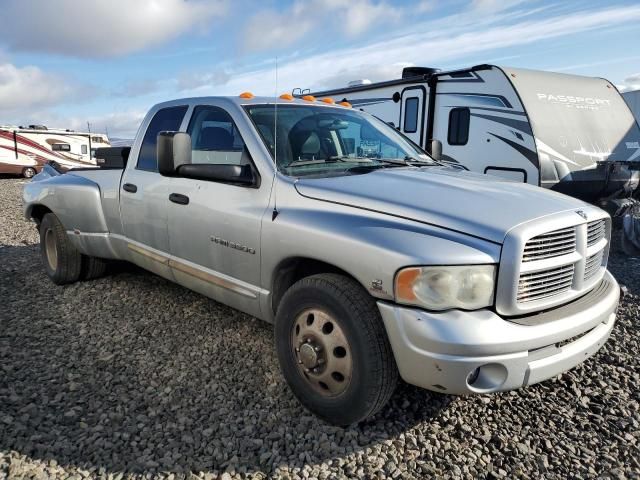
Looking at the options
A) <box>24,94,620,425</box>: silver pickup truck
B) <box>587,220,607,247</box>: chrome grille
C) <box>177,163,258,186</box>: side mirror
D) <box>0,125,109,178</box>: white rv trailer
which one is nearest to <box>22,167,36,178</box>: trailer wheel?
<box>0,125,109,178</box>: white rv trailer

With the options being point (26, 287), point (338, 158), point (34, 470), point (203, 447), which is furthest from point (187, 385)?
point (26, 287)

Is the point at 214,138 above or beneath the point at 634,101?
beneath

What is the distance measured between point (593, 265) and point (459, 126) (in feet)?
21.7

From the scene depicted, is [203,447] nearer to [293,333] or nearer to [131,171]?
[293,333]

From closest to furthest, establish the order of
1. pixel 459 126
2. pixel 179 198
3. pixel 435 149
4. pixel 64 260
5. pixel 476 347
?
pixel 476 347
pixel 179 198
pixel 435 149
pixel 64 260
pixel 459 126

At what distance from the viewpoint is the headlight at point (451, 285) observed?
2.29 meters

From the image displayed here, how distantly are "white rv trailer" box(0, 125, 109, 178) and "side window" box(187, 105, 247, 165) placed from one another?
738 inches

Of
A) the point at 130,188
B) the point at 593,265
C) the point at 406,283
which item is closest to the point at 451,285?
the point at 406,283

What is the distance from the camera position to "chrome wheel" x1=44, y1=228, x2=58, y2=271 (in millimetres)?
5277

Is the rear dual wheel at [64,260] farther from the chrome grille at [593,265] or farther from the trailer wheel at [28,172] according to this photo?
the trailer wheel at [28,172]

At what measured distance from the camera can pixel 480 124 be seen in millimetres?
8711

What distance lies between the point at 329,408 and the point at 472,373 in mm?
815

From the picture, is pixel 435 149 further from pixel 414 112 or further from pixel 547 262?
pixel 414 112

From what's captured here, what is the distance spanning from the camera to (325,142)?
3.54 meters
